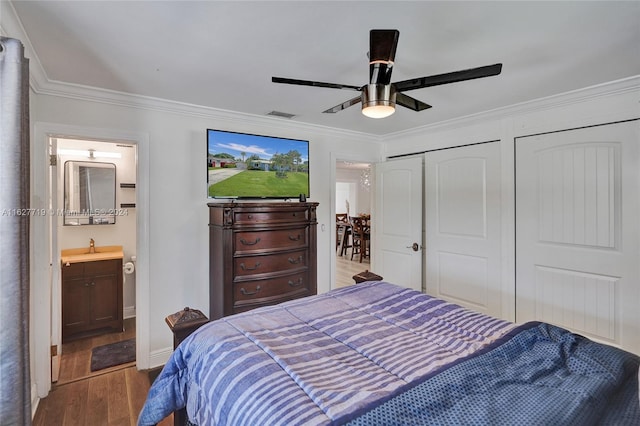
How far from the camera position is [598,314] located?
2539mm

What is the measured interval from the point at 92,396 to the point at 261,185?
2.18 metres

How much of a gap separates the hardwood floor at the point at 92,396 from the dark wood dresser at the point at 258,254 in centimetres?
77

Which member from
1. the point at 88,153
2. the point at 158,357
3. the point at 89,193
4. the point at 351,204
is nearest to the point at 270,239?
the point at 158,357

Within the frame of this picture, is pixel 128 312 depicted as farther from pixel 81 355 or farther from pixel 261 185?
pixel 261 185

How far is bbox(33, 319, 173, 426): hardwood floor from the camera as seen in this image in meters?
2.10

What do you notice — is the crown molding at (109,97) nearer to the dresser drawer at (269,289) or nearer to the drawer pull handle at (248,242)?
the drawer pull handle at (248,242)

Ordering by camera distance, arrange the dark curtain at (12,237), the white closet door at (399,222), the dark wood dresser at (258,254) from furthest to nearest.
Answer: the white closet door at (399,222) < the dark wood dresser at (258,254) < the dark curtain at (12,237)

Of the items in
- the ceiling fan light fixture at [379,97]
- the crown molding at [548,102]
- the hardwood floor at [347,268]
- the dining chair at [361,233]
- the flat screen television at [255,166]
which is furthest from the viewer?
the dining chair at [361,233]

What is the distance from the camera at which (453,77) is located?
1.53 m

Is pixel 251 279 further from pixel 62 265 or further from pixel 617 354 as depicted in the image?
pixel 617 354

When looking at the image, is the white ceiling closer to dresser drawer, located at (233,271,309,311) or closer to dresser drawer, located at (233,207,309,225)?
dresser drawer, located at (233,207,309,225)

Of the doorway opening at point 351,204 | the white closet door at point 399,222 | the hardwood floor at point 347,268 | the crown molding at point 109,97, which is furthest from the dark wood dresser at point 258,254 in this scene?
the doorway opening at point 351,204

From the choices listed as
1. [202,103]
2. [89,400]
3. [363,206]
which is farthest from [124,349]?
[363,206]

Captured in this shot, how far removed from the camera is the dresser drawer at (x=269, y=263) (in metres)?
2.61
